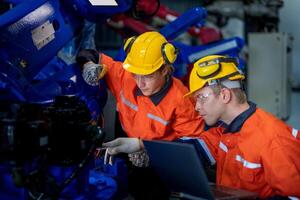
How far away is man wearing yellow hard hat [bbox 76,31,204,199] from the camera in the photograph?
2.35 metres

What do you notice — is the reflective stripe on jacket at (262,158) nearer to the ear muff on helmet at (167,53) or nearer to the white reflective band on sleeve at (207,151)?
the white reflective band on sleeve at (207,151)

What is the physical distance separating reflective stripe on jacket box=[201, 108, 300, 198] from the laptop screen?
274mm

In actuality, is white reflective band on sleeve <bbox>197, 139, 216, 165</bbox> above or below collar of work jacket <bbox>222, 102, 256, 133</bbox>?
below

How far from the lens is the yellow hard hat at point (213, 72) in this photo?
1.94 meters

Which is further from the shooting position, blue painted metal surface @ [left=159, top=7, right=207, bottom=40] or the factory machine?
blue painted metal surface @ [left=159, top=7, right=207, bottom=40]

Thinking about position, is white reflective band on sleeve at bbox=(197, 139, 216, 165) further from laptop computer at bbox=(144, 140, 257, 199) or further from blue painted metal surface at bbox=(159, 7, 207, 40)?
blue painted metal surface at bbox=(159, 7, 207, 40)

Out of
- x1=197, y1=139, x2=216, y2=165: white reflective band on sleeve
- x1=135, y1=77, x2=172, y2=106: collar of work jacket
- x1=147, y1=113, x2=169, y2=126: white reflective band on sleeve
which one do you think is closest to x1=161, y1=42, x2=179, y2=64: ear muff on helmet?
x1=135, y1=77, x2=172, y2=106: collar of work jacket

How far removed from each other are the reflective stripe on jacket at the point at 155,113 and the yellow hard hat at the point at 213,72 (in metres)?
0.41

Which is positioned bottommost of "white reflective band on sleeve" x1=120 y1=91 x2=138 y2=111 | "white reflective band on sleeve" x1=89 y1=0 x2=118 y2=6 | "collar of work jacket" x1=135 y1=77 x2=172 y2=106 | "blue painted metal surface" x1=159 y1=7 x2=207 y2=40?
"white reflective band on sleeve" x1=120 y1=91 x2=138 y2=111

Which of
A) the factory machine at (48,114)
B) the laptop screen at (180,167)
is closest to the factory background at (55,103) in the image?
the factory machine at (48,114)

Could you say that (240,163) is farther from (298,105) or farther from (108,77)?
(298,105)

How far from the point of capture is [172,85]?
8.17 feet

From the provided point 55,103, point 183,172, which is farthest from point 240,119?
point 55,103

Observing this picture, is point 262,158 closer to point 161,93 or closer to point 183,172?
point 183,172
